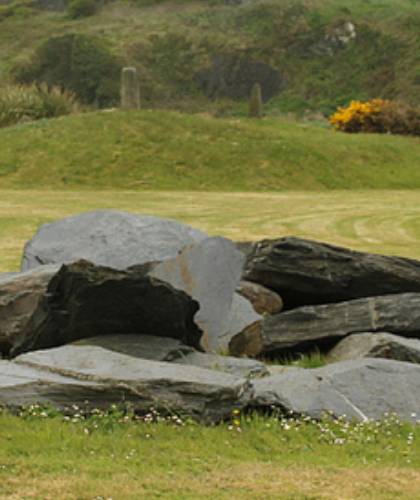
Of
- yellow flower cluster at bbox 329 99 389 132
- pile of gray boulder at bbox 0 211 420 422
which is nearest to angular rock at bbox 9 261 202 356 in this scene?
pile of gray boulder at bbox 0 211 420 422

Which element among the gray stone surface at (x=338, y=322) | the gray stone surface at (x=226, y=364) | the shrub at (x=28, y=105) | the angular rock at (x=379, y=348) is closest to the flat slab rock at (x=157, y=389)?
the gray stone surface at (x=226, y=364)

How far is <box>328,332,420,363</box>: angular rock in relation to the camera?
33.3ft

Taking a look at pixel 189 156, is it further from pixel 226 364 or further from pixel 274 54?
pixel 274 54

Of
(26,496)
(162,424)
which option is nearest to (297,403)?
(162,424)

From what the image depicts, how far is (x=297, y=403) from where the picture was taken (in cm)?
841

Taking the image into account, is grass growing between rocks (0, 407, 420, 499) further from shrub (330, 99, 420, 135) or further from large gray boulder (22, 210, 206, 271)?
shrub (330, 99, 420, 135)

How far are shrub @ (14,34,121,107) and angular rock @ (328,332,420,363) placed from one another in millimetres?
60725

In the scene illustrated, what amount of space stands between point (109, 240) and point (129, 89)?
27.1 meters

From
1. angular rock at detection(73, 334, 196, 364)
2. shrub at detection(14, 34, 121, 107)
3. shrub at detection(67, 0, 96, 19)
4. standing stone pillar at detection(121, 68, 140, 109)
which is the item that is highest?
shrub at detection(67, 0, 96, 19)

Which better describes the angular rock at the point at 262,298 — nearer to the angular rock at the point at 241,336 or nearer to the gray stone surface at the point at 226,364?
the angular rock at the point at 241,336

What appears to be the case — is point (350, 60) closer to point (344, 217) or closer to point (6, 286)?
point (344, 217)

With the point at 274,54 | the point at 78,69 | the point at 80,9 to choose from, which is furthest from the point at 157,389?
the point at 80,9

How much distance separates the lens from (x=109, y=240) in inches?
499

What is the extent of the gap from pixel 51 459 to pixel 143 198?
22.0 metres
